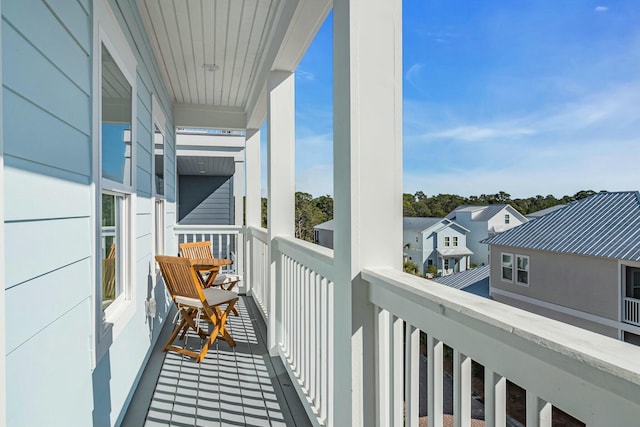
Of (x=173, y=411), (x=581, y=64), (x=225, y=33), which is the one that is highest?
(x=225, y=33)

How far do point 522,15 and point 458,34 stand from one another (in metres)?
0.18

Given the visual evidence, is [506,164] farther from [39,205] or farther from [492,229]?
[39,205]

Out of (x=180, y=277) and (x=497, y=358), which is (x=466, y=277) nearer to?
(x=497, y=358)

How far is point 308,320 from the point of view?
2.54 metres

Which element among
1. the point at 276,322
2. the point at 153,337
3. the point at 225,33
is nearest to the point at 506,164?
the point at 276,322

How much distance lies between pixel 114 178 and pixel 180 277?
4.56 feet

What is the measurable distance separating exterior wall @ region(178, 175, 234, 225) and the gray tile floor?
7434 mm

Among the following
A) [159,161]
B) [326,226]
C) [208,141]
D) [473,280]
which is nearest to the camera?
[473,280]

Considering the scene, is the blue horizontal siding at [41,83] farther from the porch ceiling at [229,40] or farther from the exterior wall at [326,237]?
the porch ceiling at [229,40]

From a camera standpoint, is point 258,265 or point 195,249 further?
point 195,249

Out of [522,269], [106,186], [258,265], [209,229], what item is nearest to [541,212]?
[522,269]

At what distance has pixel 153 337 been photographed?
11.7 ft

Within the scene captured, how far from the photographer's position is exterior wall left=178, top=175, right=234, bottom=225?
10906mm

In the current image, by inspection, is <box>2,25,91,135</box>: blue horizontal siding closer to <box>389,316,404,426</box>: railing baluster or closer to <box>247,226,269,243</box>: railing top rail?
<box>389,316,404,426</box>: railing baluster
